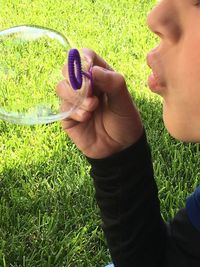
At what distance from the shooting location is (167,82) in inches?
33.2

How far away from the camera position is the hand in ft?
3.27

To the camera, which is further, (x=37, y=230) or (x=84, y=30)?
(x=84, y=30)

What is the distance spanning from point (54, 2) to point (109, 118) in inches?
98.2

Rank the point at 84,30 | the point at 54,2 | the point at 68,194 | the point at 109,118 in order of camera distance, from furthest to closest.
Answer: the point at 54,2 < the point at 84,30 < the point at 68,194 < the point at 109,118

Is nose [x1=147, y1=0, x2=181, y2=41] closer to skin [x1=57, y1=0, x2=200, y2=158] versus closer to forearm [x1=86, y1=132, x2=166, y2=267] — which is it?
skin [x1=57, y1=0, x2=200, y2=158]

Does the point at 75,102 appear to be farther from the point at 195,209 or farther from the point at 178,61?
the point at 195,209

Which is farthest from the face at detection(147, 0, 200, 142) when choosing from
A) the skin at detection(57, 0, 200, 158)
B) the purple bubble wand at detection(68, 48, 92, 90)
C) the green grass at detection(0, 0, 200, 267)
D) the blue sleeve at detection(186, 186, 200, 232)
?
the green grass at detection(0, 0, 200, 267)

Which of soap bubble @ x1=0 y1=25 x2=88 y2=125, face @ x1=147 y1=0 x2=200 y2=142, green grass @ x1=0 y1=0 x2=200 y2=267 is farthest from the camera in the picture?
green grass @ x1=0 y1=0 x2=200 y2=267

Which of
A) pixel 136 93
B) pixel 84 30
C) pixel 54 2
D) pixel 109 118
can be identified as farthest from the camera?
pixel 54 2

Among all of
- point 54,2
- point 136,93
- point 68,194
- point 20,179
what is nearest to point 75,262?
point 68,194

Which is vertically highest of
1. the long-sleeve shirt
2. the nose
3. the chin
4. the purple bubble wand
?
the nose

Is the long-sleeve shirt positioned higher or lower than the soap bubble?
lower

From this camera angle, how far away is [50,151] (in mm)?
1911

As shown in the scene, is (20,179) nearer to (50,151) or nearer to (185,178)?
(50,151)
